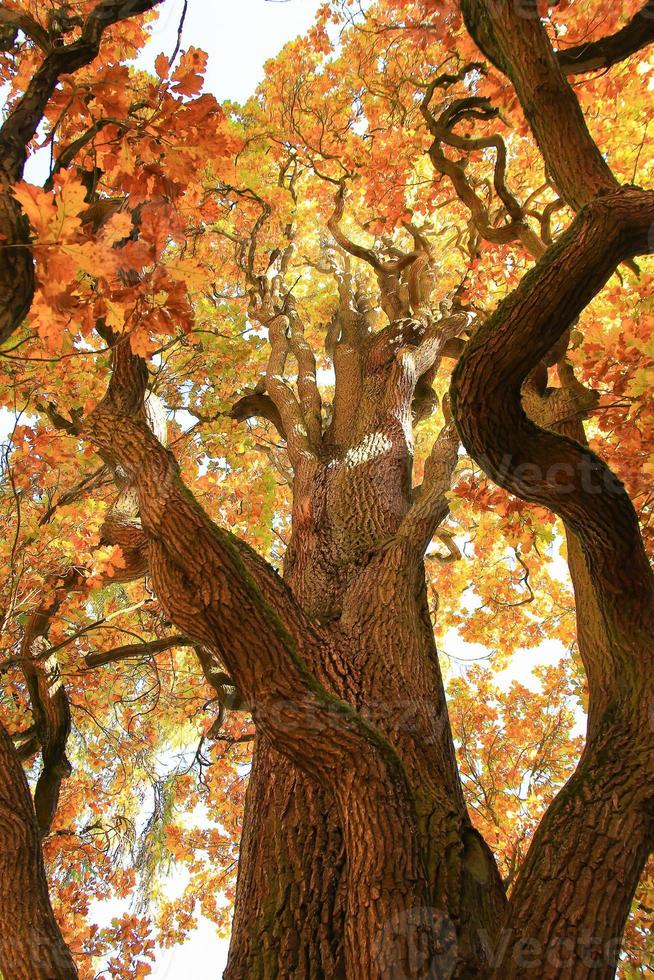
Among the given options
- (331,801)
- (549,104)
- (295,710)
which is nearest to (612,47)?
(549,104)

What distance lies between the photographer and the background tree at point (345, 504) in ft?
6.65

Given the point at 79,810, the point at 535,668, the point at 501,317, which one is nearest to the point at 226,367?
the point at 501,317

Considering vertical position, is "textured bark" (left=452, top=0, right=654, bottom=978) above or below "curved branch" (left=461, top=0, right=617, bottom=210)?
below

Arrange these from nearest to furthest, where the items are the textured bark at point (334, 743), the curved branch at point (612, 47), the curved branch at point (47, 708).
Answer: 1. the textured bark at point (334, 743)
2. the curved branch at point (612, 47)
3. the curved branch at point (47, 708)

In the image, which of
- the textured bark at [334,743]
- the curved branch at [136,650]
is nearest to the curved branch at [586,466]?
the textured bark at [334,743]

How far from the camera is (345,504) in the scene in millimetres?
4520

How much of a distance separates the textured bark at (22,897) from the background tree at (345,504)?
0.70 meters

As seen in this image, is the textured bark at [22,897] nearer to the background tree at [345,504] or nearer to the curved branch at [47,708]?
the background tree at [345,504]

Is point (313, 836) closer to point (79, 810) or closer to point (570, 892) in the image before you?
point (570, 892)

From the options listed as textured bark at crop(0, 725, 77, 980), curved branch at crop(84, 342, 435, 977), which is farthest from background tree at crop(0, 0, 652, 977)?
textured bark at crop(0, 725, 77, 980)

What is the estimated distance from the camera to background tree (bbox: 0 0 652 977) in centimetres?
203

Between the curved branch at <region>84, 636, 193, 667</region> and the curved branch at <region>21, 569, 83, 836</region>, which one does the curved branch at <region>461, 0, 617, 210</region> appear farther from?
the curved branch at <region>21, 569, 83, 836</region>

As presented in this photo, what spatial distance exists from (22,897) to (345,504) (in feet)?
9.69

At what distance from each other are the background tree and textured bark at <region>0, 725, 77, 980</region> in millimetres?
695
